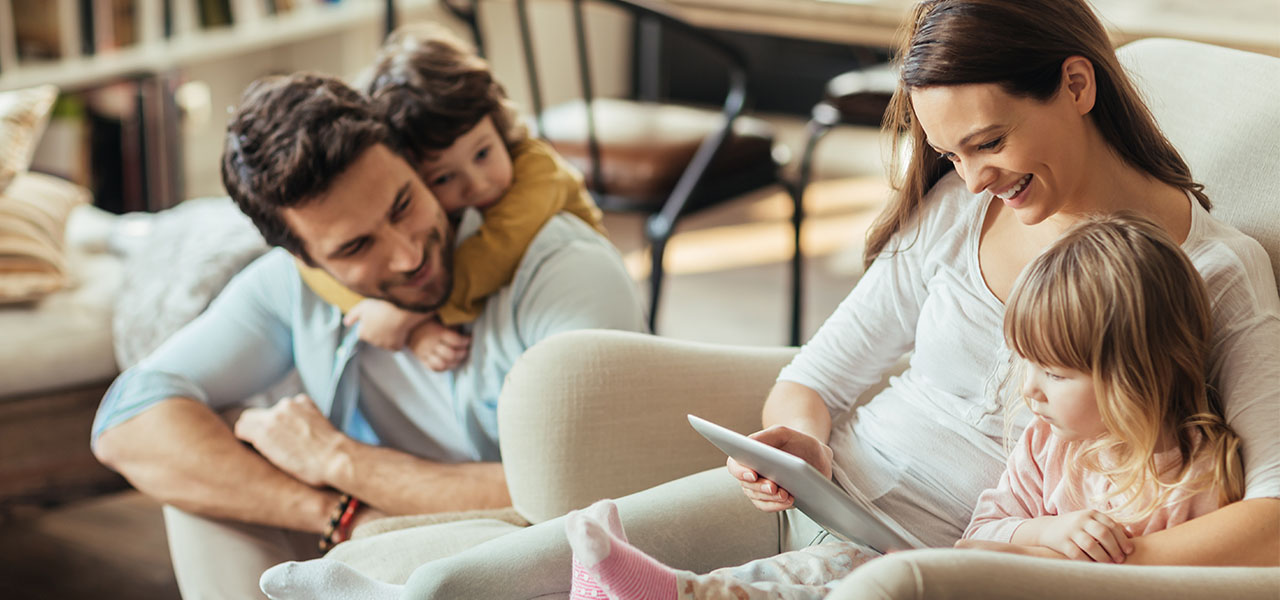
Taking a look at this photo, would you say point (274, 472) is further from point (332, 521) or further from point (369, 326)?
point (369, 326)

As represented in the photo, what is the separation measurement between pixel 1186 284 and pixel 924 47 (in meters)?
0.29

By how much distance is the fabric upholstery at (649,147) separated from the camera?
237 centimetres

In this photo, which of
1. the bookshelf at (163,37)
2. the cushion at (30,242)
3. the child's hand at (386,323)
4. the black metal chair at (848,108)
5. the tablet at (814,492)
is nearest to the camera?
the tablet at (814,492)

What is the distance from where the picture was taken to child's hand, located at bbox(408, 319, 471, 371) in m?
1.57

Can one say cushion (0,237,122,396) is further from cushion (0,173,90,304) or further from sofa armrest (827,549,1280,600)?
sofa armrest (827,549,1280,600)

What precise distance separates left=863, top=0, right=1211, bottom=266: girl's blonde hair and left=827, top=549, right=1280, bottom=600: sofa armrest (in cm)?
37

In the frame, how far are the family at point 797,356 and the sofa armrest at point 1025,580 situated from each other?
0.06m

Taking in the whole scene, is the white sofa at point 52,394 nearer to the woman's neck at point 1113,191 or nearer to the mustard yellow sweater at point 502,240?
the mustard yellow sweater at point 502,240

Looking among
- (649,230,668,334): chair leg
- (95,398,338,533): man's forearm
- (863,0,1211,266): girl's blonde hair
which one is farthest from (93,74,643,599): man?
(649,230,668,334): chair leg

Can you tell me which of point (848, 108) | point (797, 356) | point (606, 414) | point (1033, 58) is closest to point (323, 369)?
point (606, 414)

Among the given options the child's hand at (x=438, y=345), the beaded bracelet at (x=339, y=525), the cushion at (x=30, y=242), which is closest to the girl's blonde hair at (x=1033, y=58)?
the child's hand at (x=438, y=345)

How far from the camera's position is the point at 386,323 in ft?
5.17

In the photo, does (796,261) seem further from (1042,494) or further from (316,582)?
(316,582)

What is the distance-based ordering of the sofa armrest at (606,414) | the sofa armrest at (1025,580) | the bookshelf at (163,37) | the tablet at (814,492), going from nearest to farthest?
the sofa armrest at (1025,580) < the tablet at (814,492) < the sofa armrest at (606,414) < the bookshelf at (163,37)
